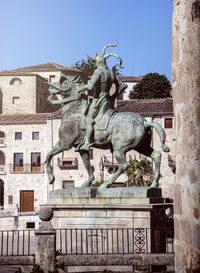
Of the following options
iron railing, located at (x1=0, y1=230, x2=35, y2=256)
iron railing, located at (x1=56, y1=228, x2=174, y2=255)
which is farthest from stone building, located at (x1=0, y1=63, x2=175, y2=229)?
iron railing, located at (x1=56, y1=228, x2=174, y2=255)

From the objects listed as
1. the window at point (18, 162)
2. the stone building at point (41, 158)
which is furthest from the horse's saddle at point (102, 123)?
the window at point (18, 162)

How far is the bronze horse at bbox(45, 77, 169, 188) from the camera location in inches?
407

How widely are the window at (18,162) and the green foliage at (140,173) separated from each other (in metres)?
11.7

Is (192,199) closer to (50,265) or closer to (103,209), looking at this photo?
(50,265)

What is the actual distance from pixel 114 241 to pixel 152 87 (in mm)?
45498

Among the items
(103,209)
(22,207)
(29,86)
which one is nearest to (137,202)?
(103,209)

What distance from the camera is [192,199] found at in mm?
3049

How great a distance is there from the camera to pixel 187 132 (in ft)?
10.3

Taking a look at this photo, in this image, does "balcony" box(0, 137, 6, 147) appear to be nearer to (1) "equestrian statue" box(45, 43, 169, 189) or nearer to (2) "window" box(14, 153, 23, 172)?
(2) "window" box(14, 153, 23, 172)

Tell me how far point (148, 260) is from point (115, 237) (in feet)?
4.59

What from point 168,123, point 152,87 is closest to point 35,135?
point 168,123

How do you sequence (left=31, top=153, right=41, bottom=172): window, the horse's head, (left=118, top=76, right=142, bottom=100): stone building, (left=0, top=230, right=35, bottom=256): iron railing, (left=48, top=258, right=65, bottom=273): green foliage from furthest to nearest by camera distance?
(left=118, top=76, right=142, bottom=100): stone building
(left=31, top=153, right=41, bottom=172): window
the horse's head
(left=0, top=230, right=35, bottom=256): iron railing
(left=48, top=258, right=65, bottom=273): green foliage

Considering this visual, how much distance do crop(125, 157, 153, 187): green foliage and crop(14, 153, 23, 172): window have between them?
11651 millimetres

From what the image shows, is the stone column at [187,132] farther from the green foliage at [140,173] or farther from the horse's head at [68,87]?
the green foliage at [140,173]
